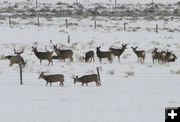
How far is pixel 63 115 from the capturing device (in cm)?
1324

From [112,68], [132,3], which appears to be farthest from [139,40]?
[132,3]

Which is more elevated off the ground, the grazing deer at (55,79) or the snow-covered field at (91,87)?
the grazing deer at (55,79)

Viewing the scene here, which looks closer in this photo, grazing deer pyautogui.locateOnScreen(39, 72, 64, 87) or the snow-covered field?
the snow-covered field

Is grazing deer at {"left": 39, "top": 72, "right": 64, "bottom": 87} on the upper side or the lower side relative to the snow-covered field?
upper

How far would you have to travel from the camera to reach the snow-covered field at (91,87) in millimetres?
13359

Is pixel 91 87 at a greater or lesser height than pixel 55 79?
lesser

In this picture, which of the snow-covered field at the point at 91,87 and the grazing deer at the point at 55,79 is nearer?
the snow-covered field at the point at 91,87

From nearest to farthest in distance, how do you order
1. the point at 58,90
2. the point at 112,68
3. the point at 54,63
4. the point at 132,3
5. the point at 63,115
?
the point at 63,115 < the point at 58,90 < the point at 112,68 < the point at 54,63 < the point at 132,3

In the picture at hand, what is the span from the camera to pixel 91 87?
59.9ft

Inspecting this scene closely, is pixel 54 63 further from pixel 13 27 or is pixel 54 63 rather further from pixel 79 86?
pixel 13 27

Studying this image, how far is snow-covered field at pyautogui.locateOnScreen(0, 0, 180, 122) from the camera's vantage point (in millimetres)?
13359

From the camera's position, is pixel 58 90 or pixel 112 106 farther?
pixel 58 90

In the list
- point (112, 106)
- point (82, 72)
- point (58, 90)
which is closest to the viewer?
point (112, 106)

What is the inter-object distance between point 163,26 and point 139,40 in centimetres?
1262
